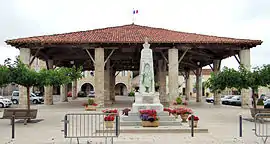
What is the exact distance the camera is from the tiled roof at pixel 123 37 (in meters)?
21.9

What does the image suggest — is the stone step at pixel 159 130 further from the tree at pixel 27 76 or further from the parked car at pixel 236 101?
the parked car at pixel 236 101

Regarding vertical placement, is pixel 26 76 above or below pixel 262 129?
above

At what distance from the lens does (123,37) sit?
76.7 ft

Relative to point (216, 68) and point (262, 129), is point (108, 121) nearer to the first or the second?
point (262, 129)

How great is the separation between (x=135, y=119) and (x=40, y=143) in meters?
4.44

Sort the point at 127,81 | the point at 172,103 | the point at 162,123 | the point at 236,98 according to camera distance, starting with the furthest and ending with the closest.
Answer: the point at 127,81
the point at 236,98
the point at 172,103
the point at 162,123

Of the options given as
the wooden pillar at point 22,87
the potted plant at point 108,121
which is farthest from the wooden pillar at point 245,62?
the wooden pillar at point 22,87

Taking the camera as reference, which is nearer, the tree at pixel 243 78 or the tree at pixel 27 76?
the tree at pixel 27 76

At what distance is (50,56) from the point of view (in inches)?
1115

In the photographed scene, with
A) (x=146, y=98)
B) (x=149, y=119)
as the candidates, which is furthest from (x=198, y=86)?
(x=149, y=119)

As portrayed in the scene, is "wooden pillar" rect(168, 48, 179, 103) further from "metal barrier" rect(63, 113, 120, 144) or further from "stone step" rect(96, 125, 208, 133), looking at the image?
"metal barrier" rect(63, 113, 120, 144)

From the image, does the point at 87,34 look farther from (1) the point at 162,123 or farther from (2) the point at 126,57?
(1) the point at 162,123

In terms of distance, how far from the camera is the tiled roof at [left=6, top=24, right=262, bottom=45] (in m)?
21.9

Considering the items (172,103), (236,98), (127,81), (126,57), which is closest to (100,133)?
(172,103)
